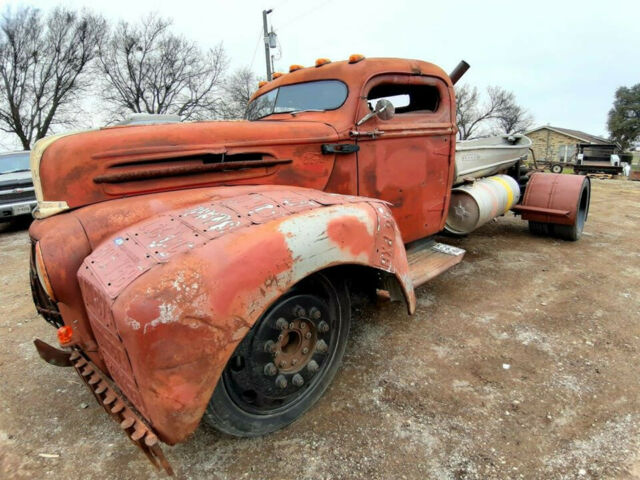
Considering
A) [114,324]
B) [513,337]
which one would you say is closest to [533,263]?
[513,337]

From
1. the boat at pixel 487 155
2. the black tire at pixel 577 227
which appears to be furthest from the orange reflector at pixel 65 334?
the black tire at pixel 577 227

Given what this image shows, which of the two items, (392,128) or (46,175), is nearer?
(46,175)

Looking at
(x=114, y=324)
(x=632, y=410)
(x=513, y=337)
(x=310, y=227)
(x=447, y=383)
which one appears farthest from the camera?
(x=513, y=337)

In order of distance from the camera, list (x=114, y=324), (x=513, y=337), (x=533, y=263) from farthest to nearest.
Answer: (x=533, y=263), (x=513, y=337), (x=114, y=324)

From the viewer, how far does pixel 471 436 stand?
2168 millimetres

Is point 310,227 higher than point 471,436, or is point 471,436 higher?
point 310,227

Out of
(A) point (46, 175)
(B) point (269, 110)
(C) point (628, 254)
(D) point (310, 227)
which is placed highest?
(B) point (269, 110)

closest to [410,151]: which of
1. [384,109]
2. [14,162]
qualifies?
[384,109]

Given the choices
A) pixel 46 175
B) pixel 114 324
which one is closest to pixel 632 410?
pixel 114 324

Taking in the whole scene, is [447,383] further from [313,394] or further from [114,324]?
[114,324]

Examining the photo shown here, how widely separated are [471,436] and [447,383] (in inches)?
18.1

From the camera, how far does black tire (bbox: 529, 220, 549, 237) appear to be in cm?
590

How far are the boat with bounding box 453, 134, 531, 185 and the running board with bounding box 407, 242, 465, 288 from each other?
3.64ft

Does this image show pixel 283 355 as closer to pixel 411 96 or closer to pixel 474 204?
pixel 411 96
